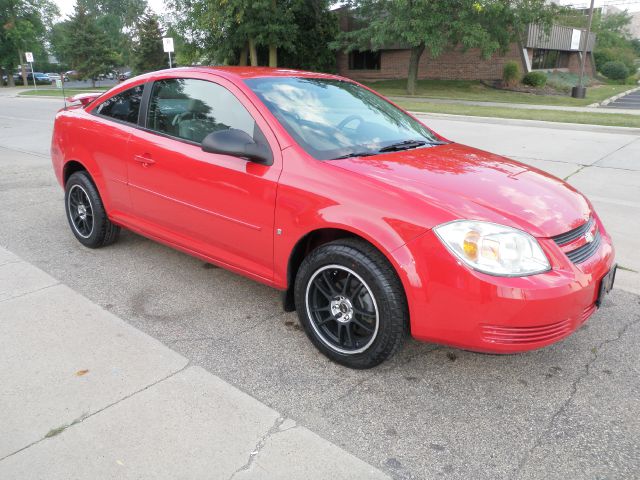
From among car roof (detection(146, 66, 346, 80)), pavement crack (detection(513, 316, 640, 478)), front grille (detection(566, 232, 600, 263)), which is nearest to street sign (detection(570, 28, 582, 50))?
car roof (detection(146, 66, 346, 80))

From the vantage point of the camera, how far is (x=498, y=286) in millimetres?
2445

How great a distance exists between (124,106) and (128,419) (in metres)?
2.70

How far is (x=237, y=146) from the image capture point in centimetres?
312

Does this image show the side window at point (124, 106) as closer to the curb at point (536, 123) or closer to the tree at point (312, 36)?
the curb at point (536, 123)

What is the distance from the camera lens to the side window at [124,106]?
418 cm

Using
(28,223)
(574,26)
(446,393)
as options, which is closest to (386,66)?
(574,26)

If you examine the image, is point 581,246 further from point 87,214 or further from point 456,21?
point 456,21

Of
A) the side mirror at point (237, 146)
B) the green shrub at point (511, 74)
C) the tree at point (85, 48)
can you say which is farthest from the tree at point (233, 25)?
the side mirror at point (237, 146)

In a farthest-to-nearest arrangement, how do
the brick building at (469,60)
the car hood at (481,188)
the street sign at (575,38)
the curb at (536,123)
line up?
the street sign at (575,38) → the brick building at (469,60) → the curb at (536,123) → the car hood at (481,188)

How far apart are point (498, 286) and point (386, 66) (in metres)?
37.8

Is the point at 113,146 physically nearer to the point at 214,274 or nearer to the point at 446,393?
the point at 214,274

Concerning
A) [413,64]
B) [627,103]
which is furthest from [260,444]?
[627,103]

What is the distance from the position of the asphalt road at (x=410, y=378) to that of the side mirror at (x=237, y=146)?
1.11 metres

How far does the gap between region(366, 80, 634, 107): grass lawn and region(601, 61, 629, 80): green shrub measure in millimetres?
15786
